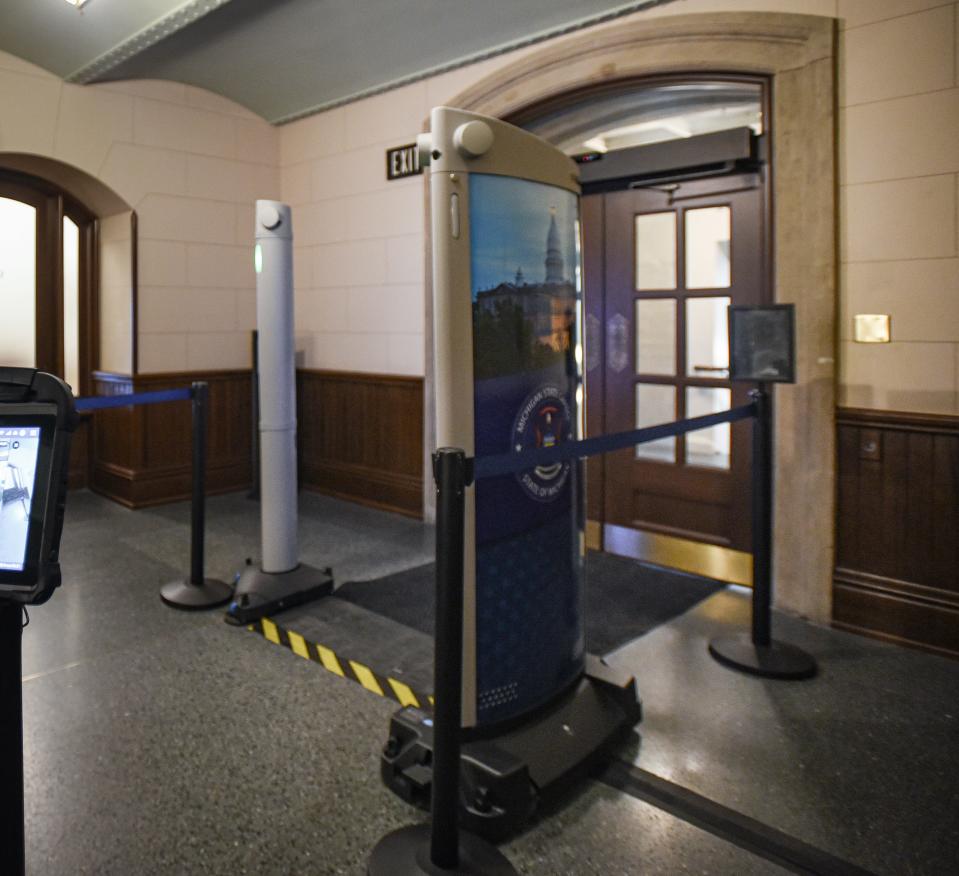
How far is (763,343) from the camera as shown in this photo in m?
2.57

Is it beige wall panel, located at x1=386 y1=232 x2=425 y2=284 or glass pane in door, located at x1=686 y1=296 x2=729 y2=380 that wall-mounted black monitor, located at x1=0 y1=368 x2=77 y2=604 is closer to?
glass pane in door, located at x1=686 y1=296 x2=729 y2=380

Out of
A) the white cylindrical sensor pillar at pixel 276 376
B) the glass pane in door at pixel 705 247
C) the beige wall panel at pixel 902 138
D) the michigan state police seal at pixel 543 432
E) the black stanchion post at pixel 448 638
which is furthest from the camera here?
the glass pane in door at pixel 705 247

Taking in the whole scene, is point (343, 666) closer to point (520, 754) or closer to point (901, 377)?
point (520, 754)

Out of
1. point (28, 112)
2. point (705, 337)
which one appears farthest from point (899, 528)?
point (28, 112)

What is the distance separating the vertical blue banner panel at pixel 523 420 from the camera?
1937 millimetres

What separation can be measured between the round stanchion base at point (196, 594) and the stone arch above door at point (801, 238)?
239 cm

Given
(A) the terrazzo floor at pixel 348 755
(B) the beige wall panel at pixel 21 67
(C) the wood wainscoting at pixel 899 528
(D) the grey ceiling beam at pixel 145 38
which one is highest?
(B) the beige wall panel at pixel 21 67

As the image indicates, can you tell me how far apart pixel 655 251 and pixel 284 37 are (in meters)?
2.34

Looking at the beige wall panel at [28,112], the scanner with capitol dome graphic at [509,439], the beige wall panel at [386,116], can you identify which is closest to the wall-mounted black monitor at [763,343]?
the scanner with capitol dome graphic at [509,439]

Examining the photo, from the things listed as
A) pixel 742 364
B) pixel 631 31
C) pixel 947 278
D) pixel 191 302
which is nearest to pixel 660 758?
pixel 742 364

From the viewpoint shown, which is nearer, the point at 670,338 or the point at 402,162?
the point at 670,338

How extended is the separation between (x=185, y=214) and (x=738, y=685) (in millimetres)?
4592

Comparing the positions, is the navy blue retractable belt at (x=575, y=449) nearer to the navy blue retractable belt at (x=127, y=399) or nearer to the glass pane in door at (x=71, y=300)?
the navy blue retractable belt at (x=127, y=399)

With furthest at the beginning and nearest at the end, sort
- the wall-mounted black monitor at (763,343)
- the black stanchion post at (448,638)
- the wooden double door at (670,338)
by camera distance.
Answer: the wooden double door at (670,338) → the wall-mounted black monitor at (763,343) → the black stanchion post at (448,638)
